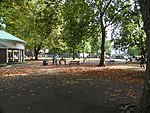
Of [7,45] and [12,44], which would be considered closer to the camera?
[7,45]

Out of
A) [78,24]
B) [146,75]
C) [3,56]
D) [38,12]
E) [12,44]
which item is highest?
[78,24]

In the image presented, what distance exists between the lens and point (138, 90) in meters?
12.9

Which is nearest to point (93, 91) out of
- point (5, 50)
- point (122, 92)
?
point (122, 92)

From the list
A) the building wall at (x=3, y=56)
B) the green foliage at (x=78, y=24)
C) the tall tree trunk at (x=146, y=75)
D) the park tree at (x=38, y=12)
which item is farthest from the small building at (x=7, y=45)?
the tall tree trunk at (x=146, y=75)

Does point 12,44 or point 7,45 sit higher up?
point 12,44

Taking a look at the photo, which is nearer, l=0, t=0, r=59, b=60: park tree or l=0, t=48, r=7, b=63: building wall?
l=0, t=0, r=59, b=60: park tree

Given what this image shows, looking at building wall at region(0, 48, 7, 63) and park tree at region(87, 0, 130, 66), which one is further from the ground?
park tree at region(87, 0, 130, 66)

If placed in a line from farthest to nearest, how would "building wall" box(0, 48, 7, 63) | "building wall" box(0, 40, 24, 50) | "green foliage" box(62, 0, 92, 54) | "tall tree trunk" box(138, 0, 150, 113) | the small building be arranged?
"building wall" box(0, 48, 7, 63) < "building wall" box(0, 40, 24, 50) < the small building < "green foliage" box(62, 0, 92, 54) < "tall tree trunk" box(138, 0, 150, 113)

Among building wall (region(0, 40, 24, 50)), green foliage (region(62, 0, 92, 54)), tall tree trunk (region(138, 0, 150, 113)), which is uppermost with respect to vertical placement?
green foliage (region(62, 0, 92, 54))

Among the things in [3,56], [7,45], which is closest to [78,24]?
[7,45]

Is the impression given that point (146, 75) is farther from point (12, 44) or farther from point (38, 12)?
point (12, 44)

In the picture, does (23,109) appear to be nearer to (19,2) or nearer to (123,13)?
(19,2)

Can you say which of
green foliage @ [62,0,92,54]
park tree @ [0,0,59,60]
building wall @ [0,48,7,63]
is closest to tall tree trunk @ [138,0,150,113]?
park tree @ [0,0,59,60]

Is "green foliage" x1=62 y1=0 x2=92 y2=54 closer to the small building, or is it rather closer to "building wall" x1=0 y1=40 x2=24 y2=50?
the small building
